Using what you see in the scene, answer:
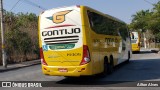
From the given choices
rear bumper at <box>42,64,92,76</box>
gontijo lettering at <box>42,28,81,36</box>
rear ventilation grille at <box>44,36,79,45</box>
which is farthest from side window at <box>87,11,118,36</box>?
rear bumper at <box>42,64,92,76</box>

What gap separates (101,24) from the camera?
1586 centimetres

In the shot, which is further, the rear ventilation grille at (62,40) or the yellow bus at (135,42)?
the yellow bus at (135,42)

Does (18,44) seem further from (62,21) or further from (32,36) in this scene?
(62,21)

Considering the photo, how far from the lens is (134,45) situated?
40.6 m

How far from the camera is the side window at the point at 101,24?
14296 millimetres

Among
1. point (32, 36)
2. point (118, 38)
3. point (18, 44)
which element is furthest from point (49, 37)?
point (32, 36)

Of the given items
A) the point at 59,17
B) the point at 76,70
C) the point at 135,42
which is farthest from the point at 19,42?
the point at 76,70

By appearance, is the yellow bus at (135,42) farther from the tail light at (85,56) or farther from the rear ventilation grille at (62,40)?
the tail light at (85,56)

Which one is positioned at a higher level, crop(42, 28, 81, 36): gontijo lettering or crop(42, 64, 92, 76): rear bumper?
crop(42, 28, 81, 36): gontijo lettering

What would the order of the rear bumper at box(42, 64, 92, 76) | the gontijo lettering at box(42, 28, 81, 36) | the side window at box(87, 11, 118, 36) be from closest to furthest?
the rear bumper at box(42, 64, 92, 76) < the gontijo lettering at box(42, 28, 81, 36) < the side window at box(87, 11, 118, 36)

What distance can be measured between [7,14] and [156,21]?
87.8 feet

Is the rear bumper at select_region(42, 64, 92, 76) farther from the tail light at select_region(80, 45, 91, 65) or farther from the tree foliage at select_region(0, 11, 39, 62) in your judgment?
the tree foliage at select_region(0, 11, 39, 62)

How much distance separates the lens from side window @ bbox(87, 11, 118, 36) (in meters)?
14.3

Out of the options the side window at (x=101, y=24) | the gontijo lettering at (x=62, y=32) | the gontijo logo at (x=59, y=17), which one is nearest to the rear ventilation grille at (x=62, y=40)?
the gontijo lettering at (x=62, y=32)
